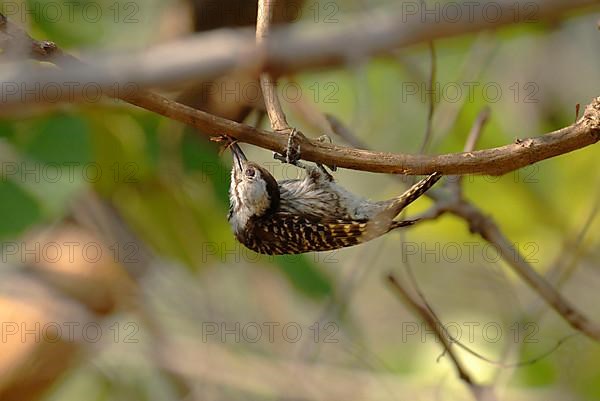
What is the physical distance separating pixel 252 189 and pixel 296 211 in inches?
6.5

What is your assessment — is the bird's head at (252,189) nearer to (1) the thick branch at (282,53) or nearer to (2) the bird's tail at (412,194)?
(2) the bird's tail at (412,194)

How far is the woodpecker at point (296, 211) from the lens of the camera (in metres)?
3.00

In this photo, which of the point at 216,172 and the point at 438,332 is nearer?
the point at 438,332

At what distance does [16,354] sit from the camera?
4.34 meters

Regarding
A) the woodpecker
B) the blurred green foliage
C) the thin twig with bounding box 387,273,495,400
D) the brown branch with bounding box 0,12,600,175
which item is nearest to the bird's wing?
the woodpecker

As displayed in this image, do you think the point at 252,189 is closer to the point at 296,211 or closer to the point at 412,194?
the point at 296,211

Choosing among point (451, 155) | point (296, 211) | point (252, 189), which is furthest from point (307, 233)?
point (451, 155)

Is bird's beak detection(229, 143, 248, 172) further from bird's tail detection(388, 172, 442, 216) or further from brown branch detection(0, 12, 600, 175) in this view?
brown branch detection(0, 12, 600, 175)

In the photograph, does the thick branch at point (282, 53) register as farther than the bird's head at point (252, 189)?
No

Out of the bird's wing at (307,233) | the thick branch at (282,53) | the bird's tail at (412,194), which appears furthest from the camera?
the bird's wing at (307,233)

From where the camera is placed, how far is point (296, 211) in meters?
3.14

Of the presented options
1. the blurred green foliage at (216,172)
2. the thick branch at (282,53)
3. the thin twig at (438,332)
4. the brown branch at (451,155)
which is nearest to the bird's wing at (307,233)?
the thin twig at (438,332)

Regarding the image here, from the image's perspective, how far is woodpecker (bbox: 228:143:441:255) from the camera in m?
3.00

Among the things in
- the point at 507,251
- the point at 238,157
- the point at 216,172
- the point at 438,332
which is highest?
the point at 238,157
